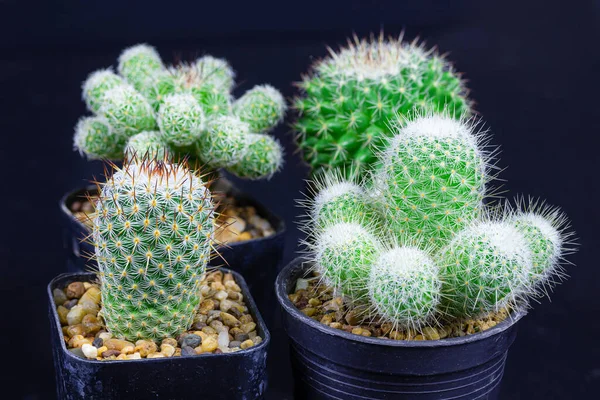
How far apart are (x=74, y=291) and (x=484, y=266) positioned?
91 cm

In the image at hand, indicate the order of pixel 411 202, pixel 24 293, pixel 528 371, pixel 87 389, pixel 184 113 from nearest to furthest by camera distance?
pixel 87 389 → pixel 411 202 → pixel 184 113 → pixel 528 371 → pixel 24 293

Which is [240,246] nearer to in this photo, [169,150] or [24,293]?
[169,150]

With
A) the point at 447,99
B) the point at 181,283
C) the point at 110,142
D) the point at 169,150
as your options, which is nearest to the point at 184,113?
the point at 169,150

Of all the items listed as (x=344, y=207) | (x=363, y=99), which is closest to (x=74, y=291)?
(x=344, y=207)

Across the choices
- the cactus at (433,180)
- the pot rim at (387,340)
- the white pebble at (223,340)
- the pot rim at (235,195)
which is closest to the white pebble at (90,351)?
the white pebble at (223,340)

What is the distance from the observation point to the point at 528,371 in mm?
2189

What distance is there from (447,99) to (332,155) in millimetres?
354

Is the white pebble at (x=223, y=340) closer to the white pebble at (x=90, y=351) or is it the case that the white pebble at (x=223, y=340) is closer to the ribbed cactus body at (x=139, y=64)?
the white pebble at (x=90, y=351)

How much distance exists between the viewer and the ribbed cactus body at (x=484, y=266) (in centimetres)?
152

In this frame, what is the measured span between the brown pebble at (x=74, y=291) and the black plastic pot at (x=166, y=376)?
0.25 m

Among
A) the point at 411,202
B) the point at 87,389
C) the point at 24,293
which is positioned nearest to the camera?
the point at 87,389

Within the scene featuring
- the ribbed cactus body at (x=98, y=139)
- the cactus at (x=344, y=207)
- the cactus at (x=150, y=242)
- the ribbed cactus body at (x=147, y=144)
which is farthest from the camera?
the ribbed cactus body at (x=98, y=139)

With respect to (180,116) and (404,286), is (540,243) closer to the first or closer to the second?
(404,286)

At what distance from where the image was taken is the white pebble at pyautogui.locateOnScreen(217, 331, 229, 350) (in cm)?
168
